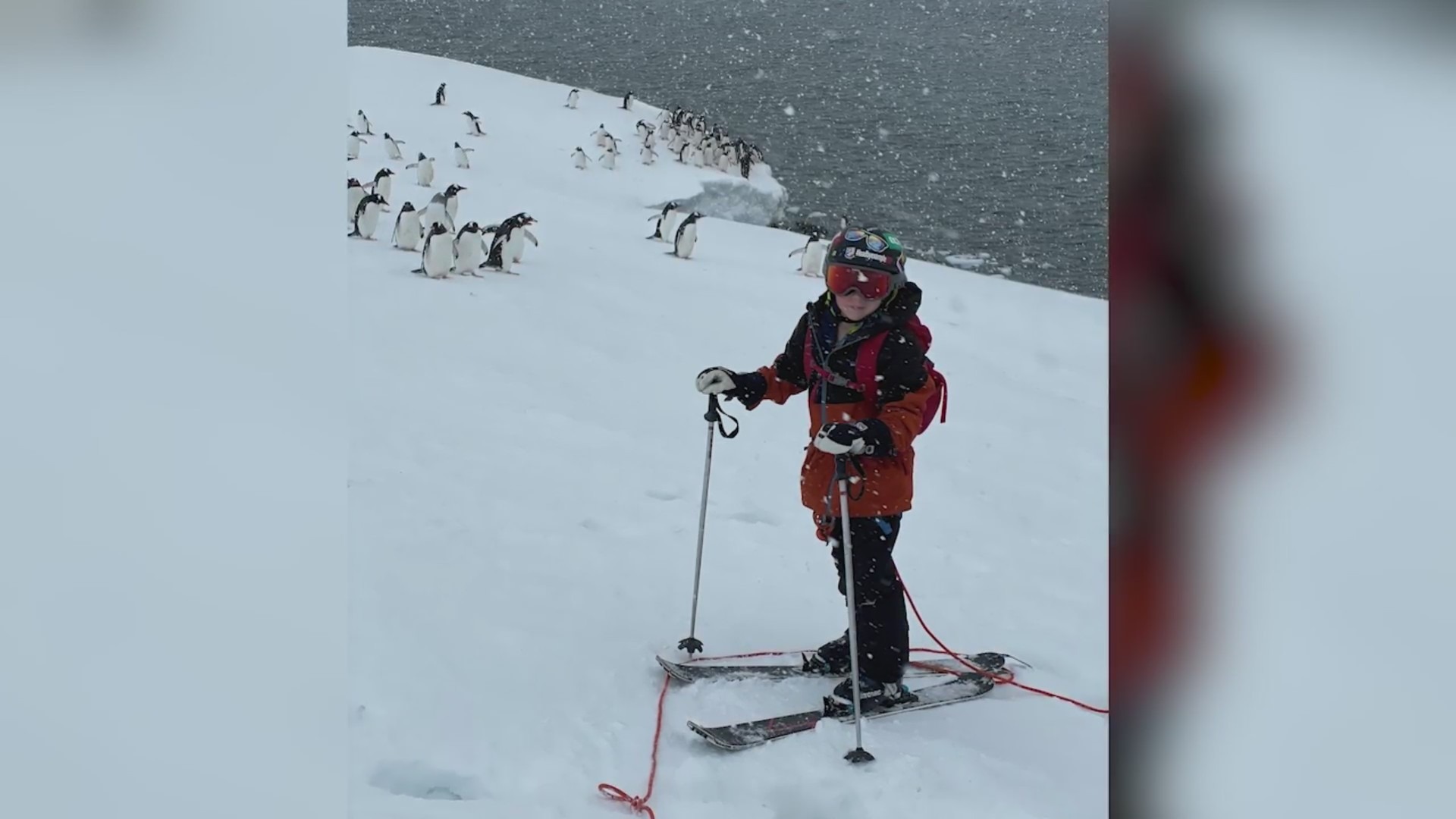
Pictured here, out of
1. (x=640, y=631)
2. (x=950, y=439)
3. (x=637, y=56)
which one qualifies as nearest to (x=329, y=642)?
(x=640, y=631)

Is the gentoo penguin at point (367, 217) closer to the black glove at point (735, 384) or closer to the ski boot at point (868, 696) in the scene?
the black glove at point (735, 384)

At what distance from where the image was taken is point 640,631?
10.4 feet

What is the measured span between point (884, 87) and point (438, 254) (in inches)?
1504

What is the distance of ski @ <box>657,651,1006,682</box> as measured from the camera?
292cm

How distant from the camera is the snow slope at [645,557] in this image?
8.00 feet

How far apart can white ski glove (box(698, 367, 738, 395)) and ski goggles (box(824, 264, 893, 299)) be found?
1.38 ft

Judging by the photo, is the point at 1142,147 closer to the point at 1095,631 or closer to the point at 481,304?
the point at 1095,631

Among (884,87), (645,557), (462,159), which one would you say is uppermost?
(884,87)

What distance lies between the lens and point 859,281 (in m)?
2.64

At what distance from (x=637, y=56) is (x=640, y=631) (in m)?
46.0

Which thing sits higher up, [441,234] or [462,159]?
[462,159]

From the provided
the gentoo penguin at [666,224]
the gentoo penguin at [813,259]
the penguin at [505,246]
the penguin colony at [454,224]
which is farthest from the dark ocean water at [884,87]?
the penguin at [505,246]

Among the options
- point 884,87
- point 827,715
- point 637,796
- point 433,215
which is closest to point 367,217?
point 433,215

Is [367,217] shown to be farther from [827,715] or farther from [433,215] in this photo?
[827,715]
